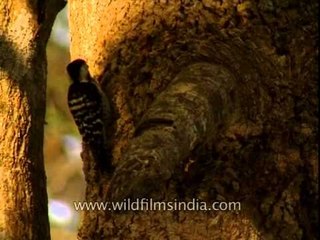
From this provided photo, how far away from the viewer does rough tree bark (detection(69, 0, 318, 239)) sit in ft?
7.96

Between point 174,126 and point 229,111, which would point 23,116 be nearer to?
point 229,111

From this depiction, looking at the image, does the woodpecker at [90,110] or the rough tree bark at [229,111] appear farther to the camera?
the woodpecker at [90,110]

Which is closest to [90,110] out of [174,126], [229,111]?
[229,111]

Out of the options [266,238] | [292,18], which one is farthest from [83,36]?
[266,238]

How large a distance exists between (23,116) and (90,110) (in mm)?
345

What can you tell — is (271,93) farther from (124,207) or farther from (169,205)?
(124,207)

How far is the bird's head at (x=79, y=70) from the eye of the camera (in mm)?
3070

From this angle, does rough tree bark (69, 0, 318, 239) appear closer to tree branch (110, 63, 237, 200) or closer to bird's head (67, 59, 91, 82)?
tree branch (110, 63, 237, 200)

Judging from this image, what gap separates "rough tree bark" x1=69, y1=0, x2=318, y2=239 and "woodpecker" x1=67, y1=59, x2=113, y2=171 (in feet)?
0.15

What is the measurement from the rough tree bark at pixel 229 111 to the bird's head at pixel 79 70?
26 centimetres

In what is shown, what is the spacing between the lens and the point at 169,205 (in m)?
2.52

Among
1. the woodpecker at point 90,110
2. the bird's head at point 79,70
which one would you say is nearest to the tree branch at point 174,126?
the woodpecker at point 90,110

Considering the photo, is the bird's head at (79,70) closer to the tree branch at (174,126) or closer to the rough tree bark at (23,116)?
the rough tree bark at (23,116)

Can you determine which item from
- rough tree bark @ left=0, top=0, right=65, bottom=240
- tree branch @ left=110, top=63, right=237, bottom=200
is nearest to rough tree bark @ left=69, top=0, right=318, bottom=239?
tree branch @ left=110, top=63, right=237, bottom=200
